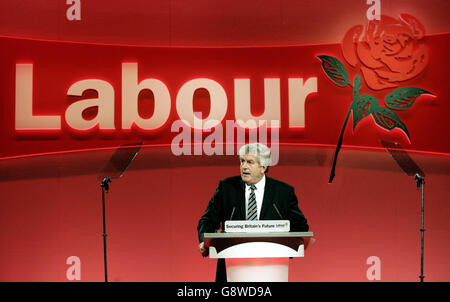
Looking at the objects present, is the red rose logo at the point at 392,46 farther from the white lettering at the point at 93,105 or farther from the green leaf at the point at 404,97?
the white lettering at the point at 93,105

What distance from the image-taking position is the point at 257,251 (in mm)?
3824

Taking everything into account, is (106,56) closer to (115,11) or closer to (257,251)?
(115,11)

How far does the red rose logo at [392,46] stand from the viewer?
238 inches

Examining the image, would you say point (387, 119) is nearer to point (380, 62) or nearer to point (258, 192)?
point (380, 62)

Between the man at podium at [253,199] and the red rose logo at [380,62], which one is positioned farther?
the red rose logo at [380,62]

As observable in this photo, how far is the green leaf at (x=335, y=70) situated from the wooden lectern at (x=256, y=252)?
2.51m

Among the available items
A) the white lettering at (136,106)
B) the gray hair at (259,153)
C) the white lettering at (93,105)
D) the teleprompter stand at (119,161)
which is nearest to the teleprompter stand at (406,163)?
the gray hair at (259,153)

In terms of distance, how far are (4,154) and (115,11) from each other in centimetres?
176

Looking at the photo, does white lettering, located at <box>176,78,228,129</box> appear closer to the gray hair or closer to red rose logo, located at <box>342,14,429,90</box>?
red rose logo, located at <box>342,14,429,90</box>

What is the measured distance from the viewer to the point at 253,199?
4598 mm

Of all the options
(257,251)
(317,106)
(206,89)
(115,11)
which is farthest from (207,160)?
(257,251)

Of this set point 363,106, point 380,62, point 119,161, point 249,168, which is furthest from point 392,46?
point 119,161

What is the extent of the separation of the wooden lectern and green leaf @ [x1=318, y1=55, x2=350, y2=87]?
2.51m

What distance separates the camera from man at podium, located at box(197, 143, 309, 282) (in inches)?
180
